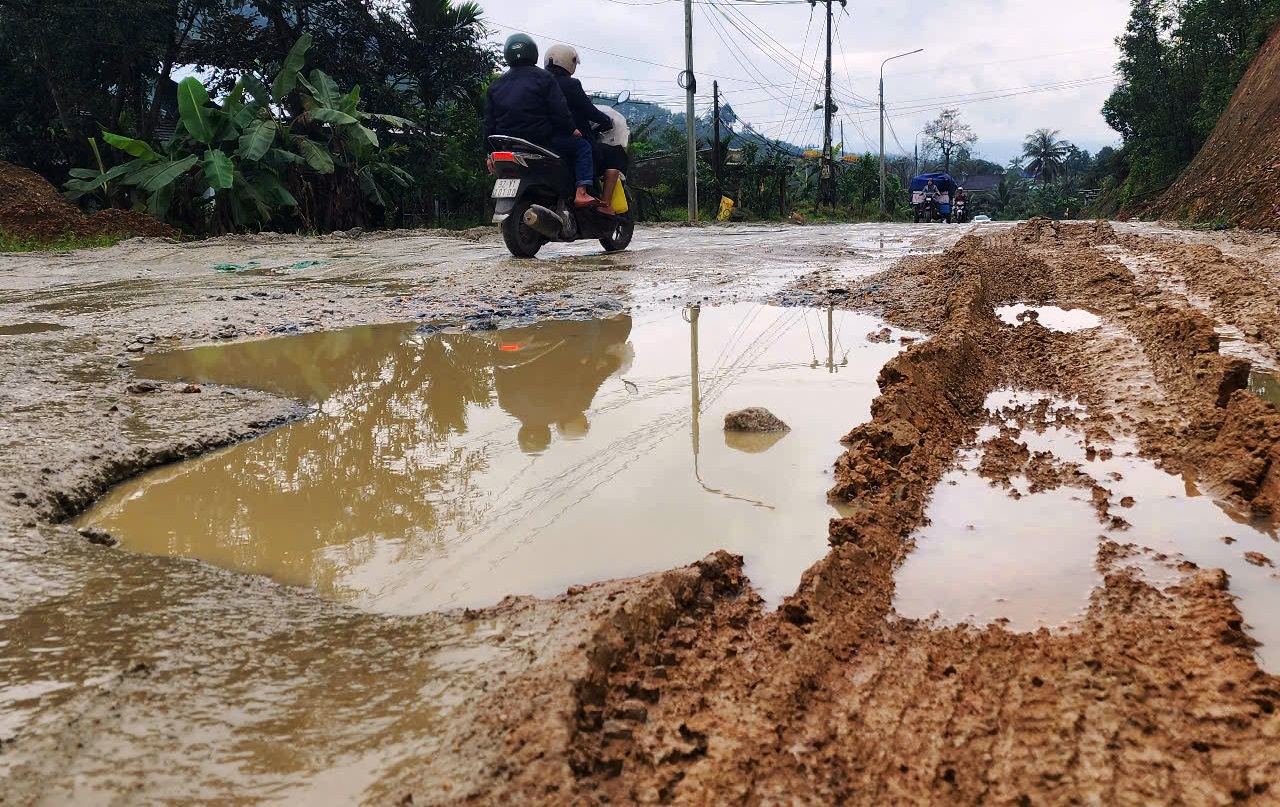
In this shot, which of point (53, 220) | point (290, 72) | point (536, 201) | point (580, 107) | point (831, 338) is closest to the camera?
point (831, 338)

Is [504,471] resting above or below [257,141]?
below

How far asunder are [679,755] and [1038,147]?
73.0 meters

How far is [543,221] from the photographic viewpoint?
327 inches

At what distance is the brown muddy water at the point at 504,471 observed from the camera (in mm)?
2209

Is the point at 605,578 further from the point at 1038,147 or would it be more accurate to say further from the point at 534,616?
the point at 1038,147

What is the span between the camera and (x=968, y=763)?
134cm

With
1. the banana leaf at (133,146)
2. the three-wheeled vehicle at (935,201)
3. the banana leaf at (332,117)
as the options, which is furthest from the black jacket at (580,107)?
the three-wheeled vehicle at (935,201)

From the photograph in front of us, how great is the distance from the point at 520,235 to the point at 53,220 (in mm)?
7731

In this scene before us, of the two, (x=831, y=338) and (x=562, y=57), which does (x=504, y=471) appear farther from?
(x=562, y=57)

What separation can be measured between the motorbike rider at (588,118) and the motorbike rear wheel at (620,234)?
1.41ft

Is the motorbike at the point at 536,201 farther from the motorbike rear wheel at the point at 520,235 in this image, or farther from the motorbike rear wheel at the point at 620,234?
the motorbike rear wheel at the point at 620,234

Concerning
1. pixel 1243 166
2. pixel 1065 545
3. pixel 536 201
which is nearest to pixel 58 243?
pixel 536 201

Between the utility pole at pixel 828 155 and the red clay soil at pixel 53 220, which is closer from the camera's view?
the red clay soil at pixel 53 220

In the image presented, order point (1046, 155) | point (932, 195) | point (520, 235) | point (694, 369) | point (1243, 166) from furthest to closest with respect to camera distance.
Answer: point (1046, 155)
point (932, 195)
point (1243, 166)
point (520, 235)
point (694, 369)
